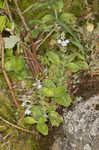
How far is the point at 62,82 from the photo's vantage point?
1.27m

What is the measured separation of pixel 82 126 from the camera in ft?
4.00

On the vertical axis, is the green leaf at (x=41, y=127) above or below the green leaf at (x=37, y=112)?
below

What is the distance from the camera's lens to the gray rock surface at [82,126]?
46.4 inches

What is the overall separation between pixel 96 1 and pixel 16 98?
0.86 metres

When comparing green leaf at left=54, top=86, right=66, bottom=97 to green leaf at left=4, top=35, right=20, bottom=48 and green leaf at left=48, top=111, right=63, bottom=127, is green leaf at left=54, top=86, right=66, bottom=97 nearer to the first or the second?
green leaf at left=48, top=111, right=63, bottom=127

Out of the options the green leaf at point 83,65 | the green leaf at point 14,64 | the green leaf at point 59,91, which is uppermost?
the green leaf at point 14,64

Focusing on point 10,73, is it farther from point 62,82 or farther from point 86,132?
point 86,132

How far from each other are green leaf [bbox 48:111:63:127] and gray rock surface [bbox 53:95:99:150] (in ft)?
Result: 0.14

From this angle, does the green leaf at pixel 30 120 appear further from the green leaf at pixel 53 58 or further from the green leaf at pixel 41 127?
the green leaf at pixel 53 58

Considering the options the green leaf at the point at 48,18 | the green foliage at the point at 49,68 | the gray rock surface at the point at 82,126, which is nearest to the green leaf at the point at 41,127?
the green foliage at the point at 49,68

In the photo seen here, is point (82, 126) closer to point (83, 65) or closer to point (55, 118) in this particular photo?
point (55, 118)

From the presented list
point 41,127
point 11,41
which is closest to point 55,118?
point 41,127

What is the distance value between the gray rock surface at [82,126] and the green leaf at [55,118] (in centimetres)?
4

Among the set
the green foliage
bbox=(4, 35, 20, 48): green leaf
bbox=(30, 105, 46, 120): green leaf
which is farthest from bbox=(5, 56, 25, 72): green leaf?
bbox=(30, 105, 46, 120): green leaf
